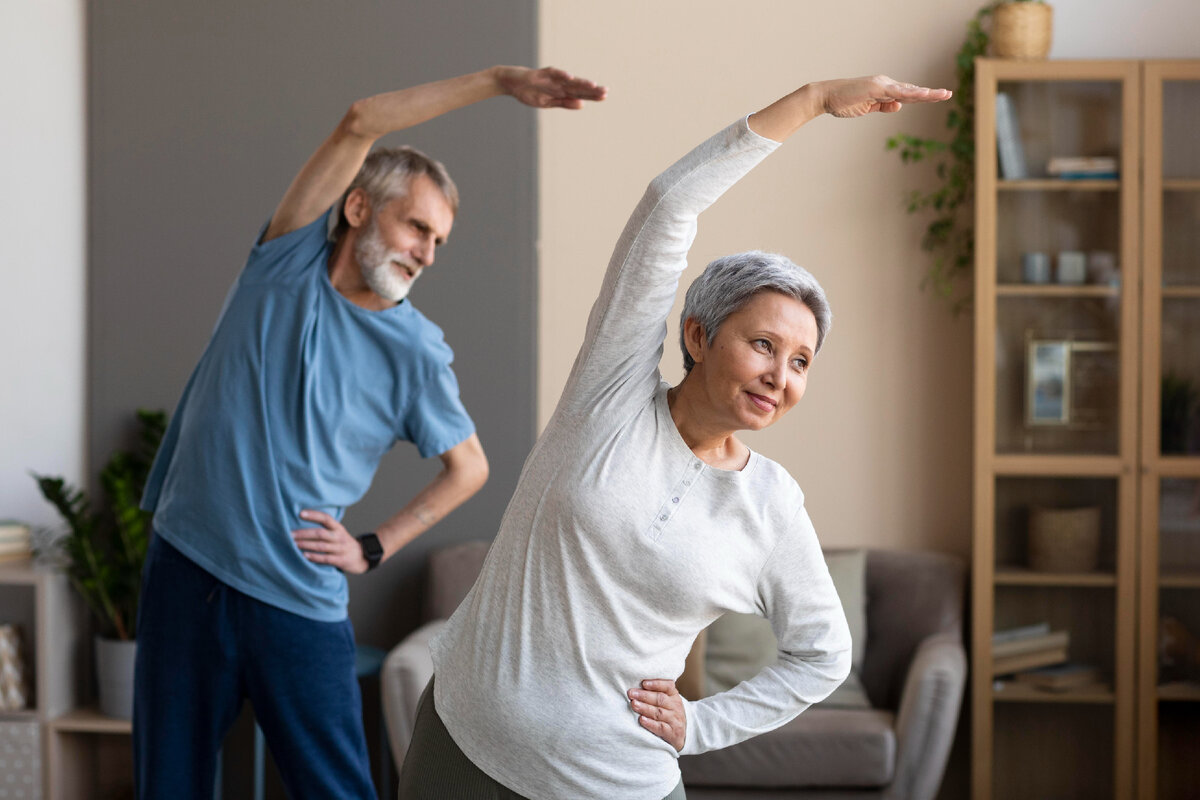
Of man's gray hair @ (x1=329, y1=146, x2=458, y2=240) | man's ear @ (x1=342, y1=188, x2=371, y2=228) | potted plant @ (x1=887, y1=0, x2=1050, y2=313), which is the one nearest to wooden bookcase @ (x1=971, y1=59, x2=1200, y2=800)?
potted plant @ (x1=887, y1=0, x2=1050, y2=313)

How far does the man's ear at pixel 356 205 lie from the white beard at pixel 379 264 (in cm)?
3

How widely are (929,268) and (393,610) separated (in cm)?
206

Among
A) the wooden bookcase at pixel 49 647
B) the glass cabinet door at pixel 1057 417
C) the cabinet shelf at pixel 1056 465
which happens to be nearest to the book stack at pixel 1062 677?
the glass cabinet door at pixel 1057 417

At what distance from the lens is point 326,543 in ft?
6.55

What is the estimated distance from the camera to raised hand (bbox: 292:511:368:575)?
198 centimetres

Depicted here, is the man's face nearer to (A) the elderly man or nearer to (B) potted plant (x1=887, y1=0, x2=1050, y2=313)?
(A) the elderly man

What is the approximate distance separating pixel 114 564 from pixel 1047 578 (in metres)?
2.85

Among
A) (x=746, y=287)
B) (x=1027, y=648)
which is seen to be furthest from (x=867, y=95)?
(x=1027, y=648)

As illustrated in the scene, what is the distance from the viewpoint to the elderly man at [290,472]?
1.91 meters

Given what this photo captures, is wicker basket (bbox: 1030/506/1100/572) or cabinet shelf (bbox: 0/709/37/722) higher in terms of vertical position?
wicker basket (bbox: 1030/506/1100/572)

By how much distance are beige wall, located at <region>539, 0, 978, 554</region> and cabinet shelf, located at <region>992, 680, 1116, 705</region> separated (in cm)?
49

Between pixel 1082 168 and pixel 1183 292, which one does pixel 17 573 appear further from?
pixel 1183 292

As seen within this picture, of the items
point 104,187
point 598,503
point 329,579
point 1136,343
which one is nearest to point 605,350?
point 598,503

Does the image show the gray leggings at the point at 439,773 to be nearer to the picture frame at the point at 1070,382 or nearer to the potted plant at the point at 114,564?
the potted plant at the point at 114,564
